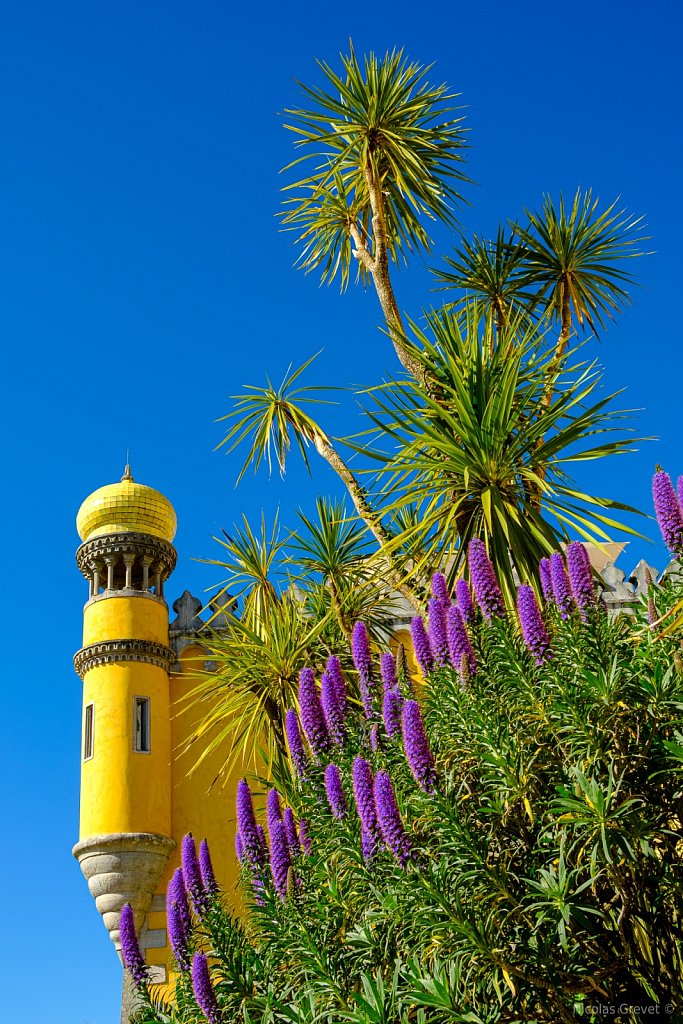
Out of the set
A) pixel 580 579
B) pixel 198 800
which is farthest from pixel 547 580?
pixel 198 800

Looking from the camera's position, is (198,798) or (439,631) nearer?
(439,631)

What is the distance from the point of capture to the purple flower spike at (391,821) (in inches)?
217

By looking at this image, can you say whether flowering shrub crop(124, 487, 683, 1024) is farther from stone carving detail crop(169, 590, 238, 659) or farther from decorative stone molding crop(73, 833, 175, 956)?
stone carving detail crop(169, 590, 238, 659)

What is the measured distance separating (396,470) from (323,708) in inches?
105

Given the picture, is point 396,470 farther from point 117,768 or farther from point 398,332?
point 117,768

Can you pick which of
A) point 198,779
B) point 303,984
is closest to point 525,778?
point 303,984

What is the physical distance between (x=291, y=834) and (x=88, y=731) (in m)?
7.66

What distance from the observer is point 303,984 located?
20.3ft

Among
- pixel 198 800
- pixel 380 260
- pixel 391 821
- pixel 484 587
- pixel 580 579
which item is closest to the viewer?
pixel 391 821

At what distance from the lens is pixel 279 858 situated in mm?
6781

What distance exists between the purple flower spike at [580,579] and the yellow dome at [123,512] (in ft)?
30.7

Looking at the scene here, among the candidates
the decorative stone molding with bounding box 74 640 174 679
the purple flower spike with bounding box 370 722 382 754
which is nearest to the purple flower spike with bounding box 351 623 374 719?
the purple flower spike with bounding box 370 722 382 754

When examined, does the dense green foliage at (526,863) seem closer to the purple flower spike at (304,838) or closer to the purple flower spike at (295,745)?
the purple flower spike at (304,838)

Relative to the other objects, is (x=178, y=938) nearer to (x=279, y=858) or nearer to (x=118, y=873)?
(x=279, y=858)
